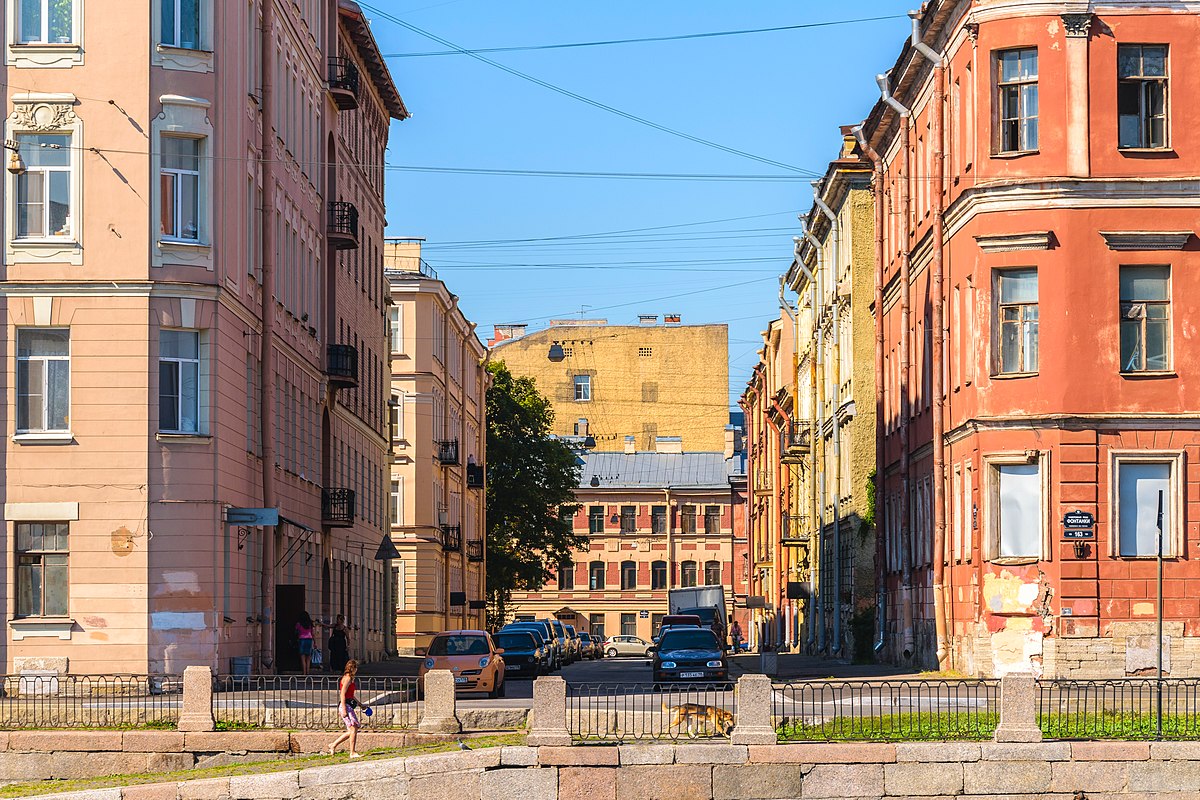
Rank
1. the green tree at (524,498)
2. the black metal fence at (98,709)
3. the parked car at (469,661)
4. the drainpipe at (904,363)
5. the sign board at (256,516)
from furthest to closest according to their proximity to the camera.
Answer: the green tree at (524,498) < the drainpipe at (904,363) < the parked car at (469,661) < the sign board at (256,516) < the black metal fence at (98,709)

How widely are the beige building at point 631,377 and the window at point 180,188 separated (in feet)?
270

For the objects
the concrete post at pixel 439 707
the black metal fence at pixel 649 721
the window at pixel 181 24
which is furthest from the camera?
the window at pixel 181 24

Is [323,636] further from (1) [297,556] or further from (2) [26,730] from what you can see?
(2) [26,730]

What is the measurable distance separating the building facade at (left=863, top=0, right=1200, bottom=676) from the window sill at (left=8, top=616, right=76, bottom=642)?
55.5ft

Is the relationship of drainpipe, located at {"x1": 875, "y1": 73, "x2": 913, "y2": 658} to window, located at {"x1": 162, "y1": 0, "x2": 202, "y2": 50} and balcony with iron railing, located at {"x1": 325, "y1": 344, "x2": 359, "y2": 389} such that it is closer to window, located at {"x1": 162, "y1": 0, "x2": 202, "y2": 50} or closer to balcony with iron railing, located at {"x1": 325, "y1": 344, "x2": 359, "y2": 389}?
balcony with iron railing, located at {"x1": 325, "y1": 344, "x2": 359, "y2": 389}

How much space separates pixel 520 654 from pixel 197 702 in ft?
94.2

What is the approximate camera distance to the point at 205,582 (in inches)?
1409

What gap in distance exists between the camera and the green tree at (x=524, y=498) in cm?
8894

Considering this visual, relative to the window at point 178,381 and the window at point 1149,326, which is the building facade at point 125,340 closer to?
the window at point 178,381

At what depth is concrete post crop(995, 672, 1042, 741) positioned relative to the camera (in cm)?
2278

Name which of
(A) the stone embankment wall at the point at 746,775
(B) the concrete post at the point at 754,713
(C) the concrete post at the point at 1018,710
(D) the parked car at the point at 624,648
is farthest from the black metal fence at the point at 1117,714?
(D) the parked car at the point at 624,648

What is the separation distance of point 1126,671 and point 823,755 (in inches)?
539

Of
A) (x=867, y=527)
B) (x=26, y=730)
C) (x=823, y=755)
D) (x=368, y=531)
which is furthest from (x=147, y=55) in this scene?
(x=368, y=531)

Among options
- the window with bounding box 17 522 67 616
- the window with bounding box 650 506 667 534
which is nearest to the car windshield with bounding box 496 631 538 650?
the window with bounding box 17 522 67 616
